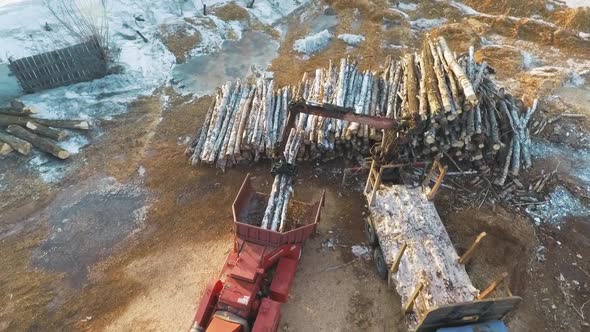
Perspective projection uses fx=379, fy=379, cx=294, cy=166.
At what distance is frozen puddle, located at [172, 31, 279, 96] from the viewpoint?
19375 mm

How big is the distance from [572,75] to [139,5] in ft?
79.7

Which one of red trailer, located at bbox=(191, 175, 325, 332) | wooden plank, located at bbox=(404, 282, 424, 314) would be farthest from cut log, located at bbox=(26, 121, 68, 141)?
wooden plank, located at bbox=(404, 282, 424, 314)

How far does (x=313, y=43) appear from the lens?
21.6 metres

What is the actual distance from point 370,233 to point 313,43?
43.0 ft

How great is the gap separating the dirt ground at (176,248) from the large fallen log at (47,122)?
0.75 m

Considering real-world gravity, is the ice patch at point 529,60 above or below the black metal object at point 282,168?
below

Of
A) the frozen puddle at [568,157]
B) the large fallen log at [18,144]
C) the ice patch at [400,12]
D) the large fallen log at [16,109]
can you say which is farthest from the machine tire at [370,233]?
the ice patch at [400,12]

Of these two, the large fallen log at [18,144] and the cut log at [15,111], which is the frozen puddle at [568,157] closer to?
the large fallen log at [18,144]

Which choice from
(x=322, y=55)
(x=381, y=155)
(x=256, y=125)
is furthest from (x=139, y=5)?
(x=381, y=155)

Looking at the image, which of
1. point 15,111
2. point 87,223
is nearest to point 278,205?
point 87,223

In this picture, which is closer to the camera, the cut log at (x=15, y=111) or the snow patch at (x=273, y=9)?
the cut log at (x=15, y=111)

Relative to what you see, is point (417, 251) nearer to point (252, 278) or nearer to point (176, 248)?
point (252, 278)

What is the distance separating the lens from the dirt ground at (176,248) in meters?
→ 10.8

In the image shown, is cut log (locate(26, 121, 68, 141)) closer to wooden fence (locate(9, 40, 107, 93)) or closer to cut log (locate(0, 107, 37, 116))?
cut log (locate(0, 107, 37, 116))
